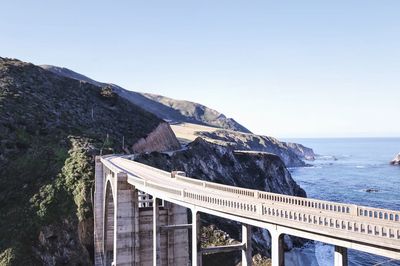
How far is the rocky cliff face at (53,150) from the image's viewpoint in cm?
5322

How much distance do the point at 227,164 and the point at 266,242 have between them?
33934 mm

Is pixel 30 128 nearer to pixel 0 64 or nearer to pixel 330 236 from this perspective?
pixel 0 64

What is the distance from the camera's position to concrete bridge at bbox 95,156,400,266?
16.3m

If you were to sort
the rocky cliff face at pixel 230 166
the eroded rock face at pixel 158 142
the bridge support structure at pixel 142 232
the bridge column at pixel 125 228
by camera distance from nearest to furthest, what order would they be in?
the bridge support structure at pixel 142 232, the bridge column at pixel 125 228, the rocky cliff face at pixel 230 166, the eroded rock face at pixel 158 142

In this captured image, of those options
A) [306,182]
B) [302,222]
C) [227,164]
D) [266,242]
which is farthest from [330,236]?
[306,182]

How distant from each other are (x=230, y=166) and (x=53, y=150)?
41.5 m

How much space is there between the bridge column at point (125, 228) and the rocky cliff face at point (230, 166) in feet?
90.8

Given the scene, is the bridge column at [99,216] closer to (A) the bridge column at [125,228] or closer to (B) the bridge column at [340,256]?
(A) the bridge column at [125,228]

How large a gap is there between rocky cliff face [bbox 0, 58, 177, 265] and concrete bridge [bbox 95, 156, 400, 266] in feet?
22.2

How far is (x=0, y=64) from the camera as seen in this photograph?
105750 millimetres

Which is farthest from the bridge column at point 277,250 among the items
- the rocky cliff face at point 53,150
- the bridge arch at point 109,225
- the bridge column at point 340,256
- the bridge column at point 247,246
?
the rocky cliff face at point 53,150

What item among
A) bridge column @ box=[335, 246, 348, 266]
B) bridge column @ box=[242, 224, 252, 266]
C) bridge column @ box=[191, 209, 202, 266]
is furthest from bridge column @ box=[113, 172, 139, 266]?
bridge column @ box=[335, 246, 348, 266]

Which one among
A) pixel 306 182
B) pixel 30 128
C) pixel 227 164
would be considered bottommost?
pixel 306 182

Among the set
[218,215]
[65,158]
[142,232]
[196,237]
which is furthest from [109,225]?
[218,215]
